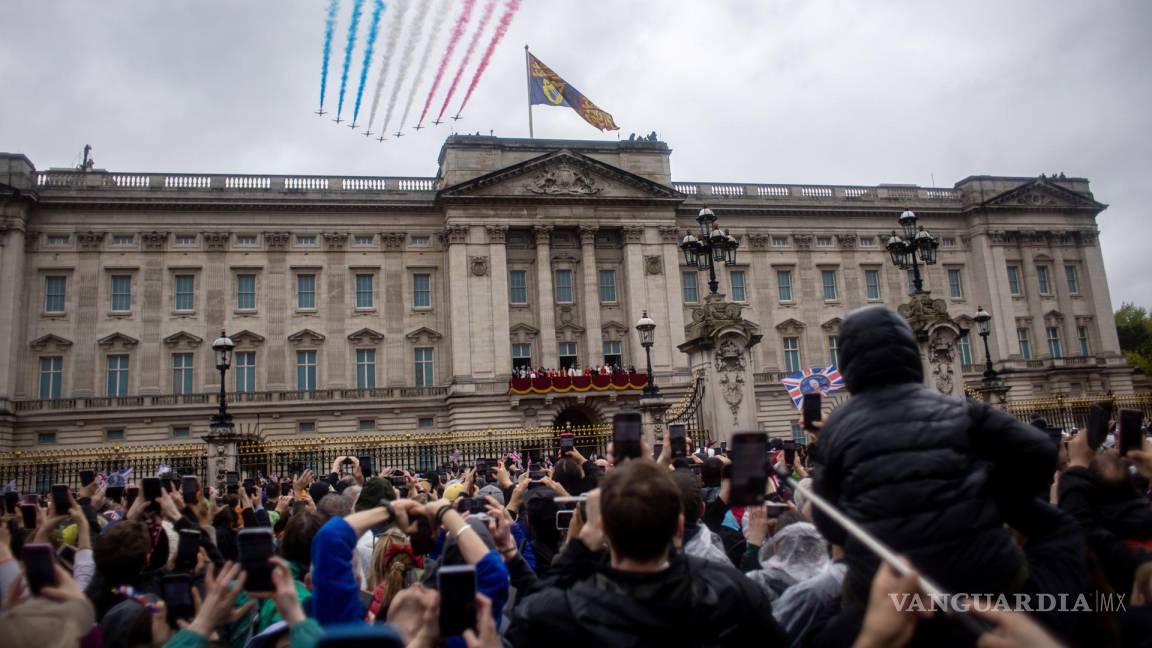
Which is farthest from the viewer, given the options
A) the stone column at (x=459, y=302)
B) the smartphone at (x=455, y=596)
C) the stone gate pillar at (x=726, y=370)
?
the stone column at (x=459, y=302)

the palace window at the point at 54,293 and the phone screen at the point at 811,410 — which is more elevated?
the palace window at the point at 54,293

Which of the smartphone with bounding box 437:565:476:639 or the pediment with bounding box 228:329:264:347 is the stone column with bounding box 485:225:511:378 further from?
the smartphone with bounding box 437:565:476:639

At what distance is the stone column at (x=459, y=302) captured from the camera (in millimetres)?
40438

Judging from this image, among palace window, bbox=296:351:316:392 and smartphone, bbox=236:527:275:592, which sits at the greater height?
palace window, bbox=296:351:316:392

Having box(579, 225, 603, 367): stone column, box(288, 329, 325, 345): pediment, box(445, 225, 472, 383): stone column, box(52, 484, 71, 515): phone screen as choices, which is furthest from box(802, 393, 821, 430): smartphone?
box(288, 329, 325, 345): pediment

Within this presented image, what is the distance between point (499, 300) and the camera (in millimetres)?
41719

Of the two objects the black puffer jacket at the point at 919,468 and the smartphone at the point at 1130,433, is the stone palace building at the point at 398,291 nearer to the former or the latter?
the smartphone at the point at 1130,433

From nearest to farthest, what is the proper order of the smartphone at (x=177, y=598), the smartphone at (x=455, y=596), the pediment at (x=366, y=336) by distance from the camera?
the smartphone at (x=455, y=596) → the smartphone at (x=177, y=598) → the pediment at (x=366, y=336)

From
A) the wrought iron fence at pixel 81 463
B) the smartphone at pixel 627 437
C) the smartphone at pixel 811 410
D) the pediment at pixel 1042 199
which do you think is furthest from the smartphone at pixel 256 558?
the pediment at pixel 1042 199

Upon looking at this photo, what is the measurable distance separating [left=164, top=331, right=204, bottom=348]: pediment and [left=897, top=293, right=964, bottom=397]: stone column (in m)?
34.8

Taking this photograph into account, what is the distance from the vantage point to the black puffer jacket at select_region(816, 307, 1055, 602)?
2852 millimetres

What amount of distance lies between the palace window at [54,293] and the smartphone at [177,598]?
141ft

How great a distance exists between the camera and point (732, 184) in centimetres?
4919

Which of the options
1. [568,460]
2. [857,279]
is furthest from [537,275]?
[568,460]
